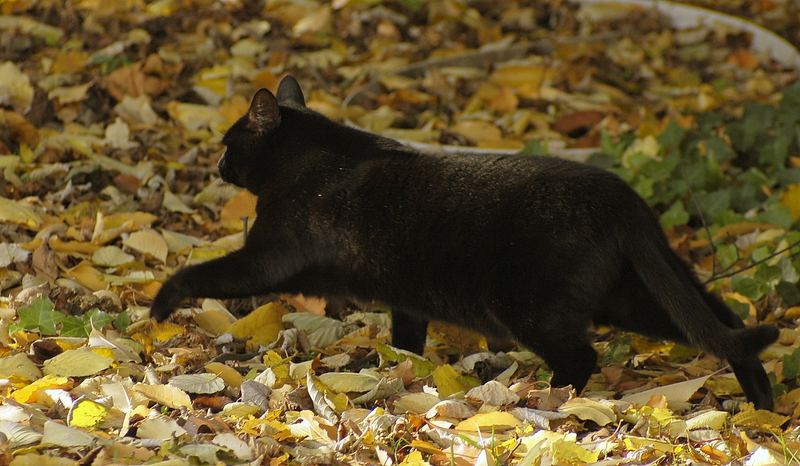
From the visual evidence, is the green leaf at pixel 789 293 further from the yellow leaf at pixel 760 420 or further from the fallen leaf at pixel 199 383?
the fallen leaf at pixel 199 383

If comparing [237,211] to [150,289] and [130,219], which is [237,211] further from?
[150,289]

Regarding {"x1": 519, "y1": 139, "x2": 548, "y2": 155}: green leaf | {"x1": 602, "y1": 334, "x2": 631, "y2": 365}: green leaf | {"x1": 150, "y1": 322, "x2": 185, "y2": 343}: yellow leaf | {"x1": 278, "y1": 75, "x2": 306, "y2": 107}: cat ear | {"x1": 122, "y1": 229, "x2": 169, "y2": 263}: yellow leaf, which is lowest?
{"x1": 602, "y1": 334, "x2": 631, "y2": 365}: green leaf

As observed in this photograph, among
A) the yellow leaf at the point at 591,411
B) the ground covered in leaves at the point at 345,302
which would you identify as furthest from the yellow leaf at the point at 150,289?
the yellow leaf at the point at 591,411

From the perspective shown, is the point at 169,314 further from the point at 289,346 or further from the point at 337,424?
the point at 337,424

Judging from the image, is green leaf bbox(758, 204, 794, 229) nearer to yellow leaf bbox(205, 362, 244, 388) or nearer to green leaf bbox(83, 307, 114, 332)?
yellow leaf bbox(205, 362, 244, 388)

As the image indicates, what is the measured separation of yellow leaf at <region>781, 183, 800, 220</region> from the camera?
5.54 metres

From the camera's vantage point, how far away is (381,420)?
3.29 meters

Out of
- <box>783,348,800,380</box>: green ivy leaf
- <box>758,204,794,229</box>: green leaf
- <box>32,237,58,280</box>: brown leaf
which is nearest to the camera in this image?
<box>783,348,800,380</box>: green ivy leaf

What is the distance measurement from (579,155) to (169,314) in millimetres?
2724

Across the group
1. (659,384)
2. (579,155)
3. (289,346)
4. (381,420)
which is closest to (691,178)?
(579,155)

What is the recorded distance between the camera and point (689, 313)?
3.71 metres

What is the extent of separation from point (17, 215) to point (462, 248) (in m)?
1.97

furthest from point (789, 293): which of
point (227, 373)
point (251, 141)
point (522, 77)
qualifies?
point (522, 77)

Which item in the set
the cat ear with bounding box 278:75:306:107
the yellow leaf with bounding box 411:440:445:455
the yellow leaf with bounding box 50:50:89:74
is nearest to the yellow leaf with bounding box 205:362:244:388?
the yellow leaf with bounding box 411:440:445:455
